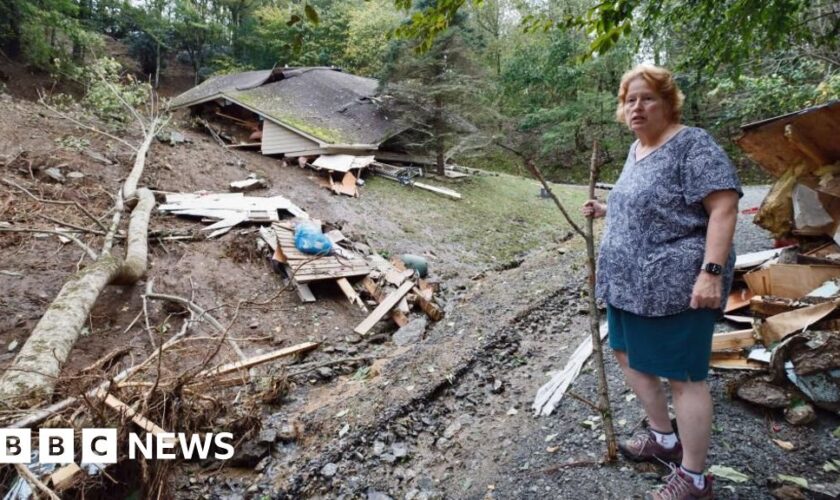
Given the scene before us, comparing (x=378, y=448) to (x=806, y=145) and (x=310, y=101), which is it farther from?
(x=310, y=101)

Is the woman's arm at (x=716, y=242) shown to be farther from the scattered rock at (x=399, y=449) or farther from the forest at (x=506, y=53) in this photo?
the scattered rock at (x=399, y=449)

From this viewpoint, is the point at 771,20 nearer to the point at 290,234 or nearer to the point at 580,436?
the point at 580,436

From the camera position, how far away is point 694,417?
1.64 metres

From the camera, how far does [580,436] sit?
2.48 metres

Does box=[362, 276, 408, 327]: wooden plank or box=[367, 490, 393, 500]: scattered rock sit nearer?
box=[367, 490, 393, 500]: scattered rock

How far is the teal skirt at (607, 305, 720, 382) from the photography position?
63.3 inches

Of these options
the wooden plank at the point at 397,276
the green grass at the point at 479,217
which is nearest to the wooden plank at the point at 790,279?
the wooden plank at the point at 397,276

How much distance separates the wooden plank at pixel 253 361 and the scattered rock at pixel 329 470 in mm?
1122

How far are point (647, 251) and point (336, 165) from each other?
428 inches

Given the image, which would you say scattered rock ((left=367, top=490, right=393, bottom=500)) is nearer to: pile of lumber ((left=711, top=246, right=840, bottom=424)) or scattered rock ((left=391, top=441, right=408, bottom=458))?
scattered rock ((left=391, top=441, right=408, bottom=458))

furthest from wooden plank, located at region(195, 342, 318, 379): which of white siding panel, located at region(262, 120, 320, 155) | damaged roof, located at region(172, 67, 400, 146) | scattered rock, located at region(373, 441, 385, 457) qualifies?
white siding panel, located at region(262, 120, 320, 155)

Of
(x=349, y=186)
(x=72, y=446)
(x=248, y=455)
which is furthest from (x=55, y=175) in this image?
(x=248, y=455)

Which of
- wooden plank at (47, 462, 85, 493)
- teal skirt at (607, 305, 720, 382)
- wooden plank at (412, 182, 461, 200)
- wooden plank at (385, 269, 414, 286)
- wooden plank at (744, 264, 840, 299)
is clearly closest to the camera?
teal skirt at (607, 305, 720, 382)

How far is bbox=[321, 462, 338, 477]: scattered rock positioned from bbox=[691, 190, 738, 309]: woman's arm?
7.52ft
